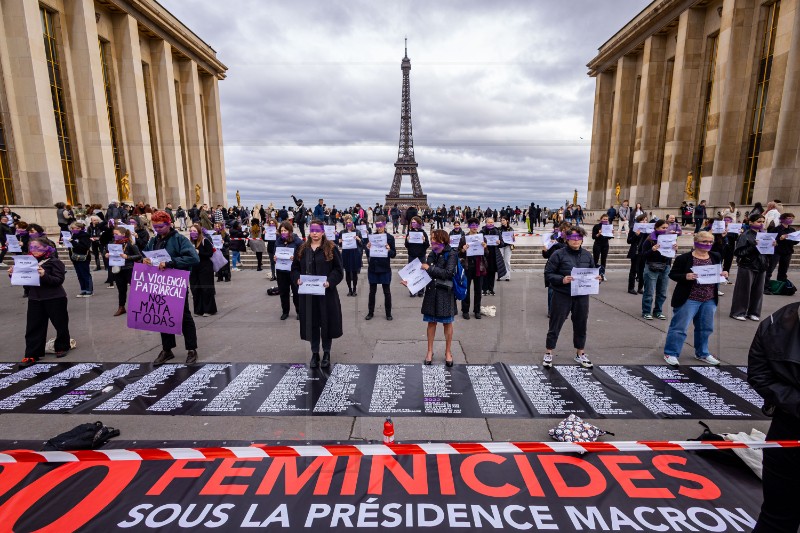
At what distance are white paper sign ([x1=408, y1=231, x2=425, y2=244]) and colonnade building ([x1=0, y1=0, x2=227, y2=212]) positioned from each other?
76.3ft

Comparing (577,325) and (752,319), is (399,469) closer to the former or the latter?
(577,325)

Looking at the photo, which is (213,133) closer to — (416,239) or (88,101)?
(88,101)

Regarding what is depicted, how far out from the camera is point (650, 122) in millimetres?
31828

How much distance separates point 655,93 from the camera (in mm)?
31516

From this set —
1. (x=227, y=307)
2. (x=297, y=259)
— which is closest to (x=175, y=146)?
(x=227, y=307)

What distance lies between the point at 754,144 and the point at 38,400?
110 feet

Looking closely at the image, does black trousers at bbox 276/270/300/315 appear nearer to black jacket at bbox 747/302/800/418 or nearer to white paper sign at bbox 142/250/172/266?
white paper sign at bbox 142/250/172/266

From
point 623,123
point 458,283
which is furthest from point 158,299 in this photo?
point 623,123

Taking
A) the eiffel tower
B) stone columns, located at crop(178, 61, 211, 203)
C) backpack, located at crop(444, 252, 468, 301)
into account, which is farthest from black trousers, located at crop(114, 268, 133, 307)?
the eiffel tower

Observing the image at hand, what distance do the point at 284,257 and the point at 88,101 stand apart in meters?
25.7

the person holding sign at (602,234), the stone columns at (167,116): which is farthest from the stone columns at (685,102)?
the stone columns at (167,116)

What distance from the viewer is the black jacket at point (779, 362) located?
2242 millimetres

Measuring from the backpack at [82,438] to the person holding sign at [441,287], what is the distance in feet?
12.6

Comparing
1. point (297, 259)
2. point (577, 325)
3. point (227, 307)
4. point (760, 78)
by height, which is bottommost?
point (227, 307)
